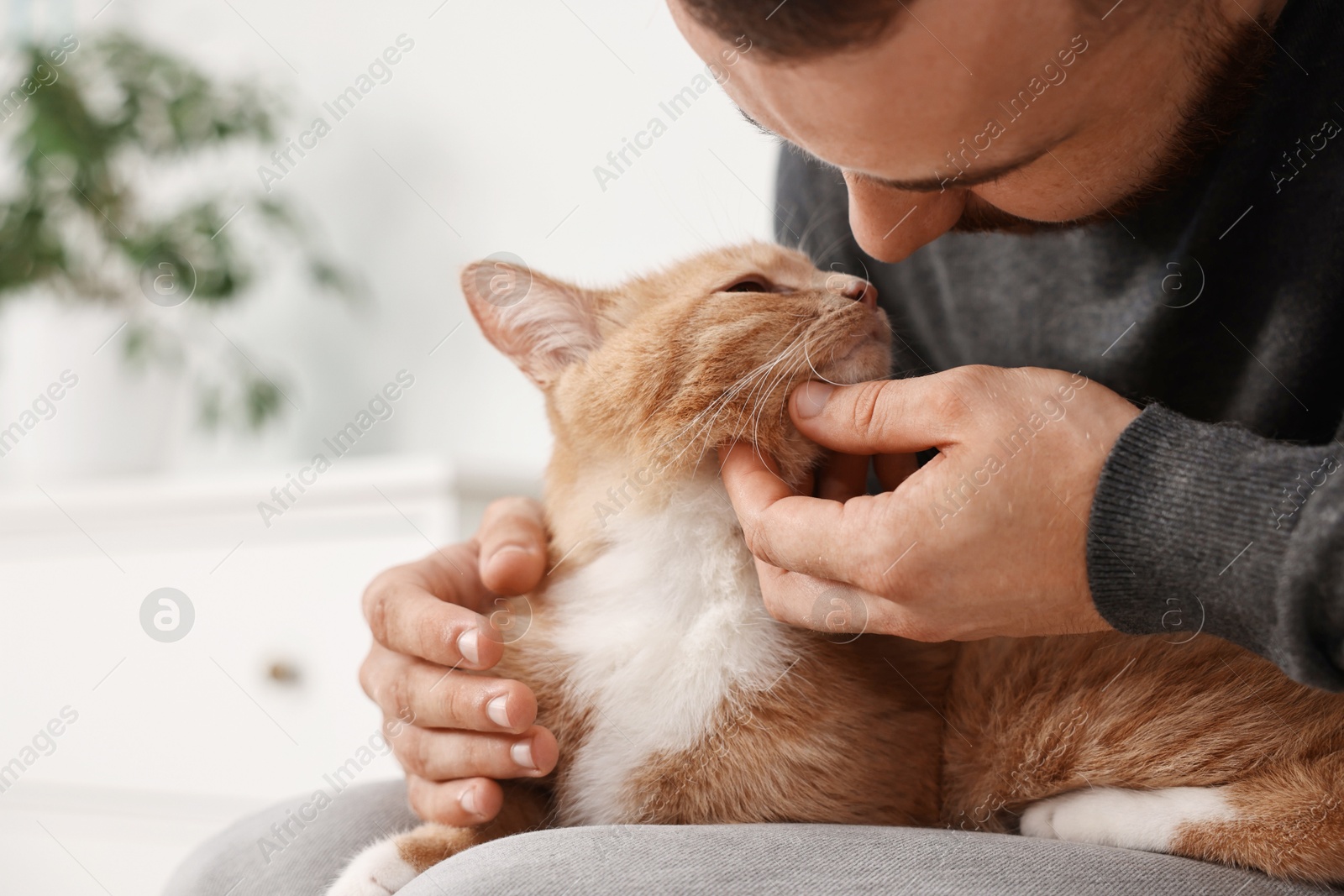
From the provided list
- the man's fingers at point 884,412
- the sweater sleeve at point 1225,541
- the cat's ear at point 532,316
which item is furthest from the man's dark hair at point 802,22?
the cat's ear at point 532,316

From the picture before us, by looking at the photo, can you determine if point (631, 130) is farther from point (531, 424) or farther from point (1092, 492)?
point (1092, 492)

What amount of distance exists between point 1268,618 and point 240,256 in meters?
2.62

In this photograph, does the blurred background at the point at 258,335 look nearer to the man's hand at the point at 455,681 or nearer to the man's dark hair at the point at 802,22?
the man's hand at the point at 455,681

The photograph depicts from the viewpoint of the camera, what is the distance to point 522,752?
3.36 ft

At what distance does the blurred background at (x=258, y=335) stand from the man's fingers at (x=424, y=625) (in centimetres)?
72

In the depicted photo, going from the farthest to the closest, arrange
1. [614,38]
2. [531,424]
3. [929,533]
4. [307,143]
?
1. [307,143]
2. [531,424]
3. [614,38]
4. [929,533]

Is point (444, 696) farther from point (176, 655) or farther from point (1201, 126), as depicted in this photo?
point (176, 655)

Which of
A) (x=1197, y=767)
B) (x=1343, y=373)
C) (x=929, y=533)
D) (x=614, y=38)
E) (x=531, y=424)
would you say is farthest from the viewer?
(x=531, y=424)

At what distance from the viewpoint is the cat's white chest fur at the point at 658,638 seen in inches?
40.9

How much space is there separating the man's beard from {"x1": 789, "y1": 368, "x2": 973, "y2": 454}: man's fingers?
332mm

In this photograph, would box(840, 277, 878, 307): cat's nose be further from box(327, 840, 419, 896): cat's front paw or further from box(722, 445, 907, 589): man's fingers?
box(327, 840, 419, 896): cat's front paw

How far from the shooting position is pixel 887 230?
1.09m

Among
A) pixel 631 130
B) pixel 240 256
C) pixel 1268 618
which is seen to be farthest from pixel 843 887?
pixel 240 256

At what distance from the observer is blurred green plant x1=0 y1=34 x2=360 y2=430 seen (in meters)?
2.44
